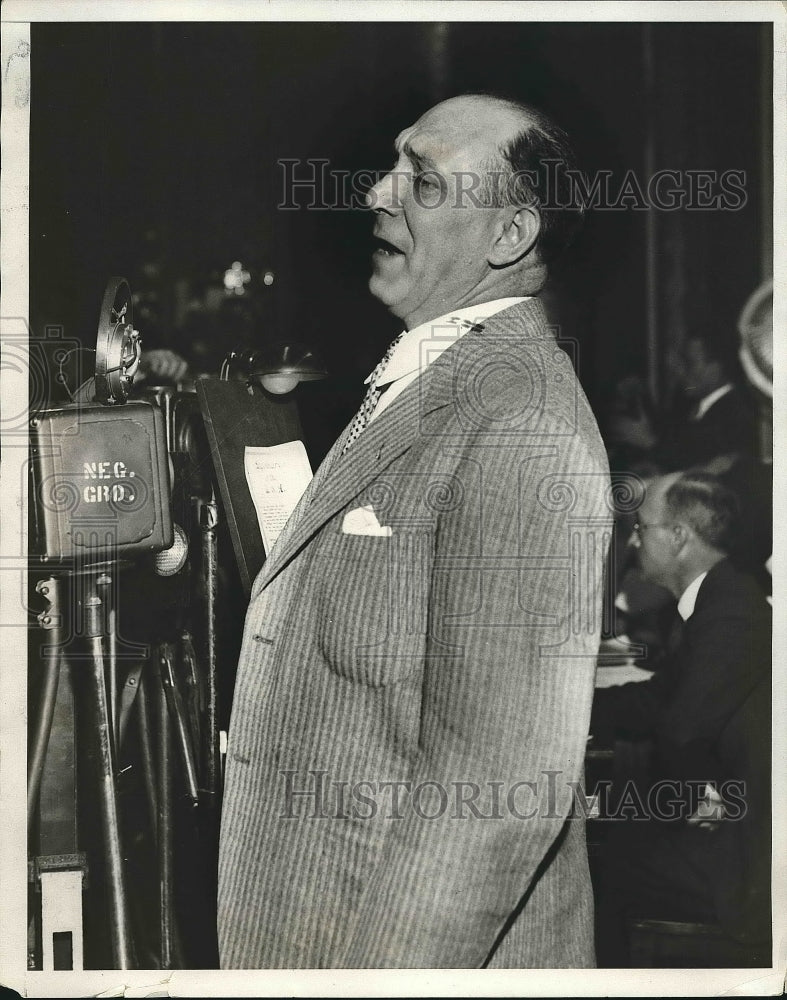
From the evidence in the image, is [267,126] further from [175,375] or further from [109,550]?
[109,550]

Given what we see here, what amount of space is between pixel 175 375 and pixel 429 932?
4.00 ft

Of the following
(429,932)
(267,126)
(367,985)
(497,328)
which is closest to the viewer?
(429,932)

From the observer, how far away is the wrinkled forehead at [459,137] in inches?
74.4

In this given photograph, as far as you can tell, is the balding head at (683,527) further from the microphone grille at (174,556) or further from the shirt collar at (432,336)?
the microphone grille at (174,556)

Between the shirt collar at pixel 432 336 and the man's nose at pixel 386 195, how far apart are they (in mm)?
269

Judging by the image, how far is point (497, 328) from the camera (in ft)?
5.80

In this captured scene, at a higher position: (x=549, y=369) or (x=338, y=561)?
(x=549, y=369)

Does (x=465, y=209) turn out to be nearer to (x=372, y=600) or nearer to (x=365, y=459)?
(x=365, y=459)

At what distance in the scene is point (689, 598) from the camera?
6.63 ft

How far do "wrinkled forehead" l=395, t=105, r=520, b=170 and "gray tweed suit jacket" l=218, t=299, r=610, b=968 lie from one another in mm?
336

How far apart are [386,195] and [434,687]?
1.01m

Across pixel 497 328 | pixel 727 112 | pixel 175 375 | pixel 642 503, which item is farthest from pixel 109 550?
pixel 727 112

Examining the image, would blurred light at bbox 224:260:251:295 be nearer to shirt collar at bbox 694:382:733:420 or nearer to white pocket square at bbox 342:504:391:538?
white pocket square at bbox 342:504:391:538

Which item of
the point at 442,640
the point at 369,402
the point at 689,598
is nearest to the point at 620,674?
the point at 689,598
